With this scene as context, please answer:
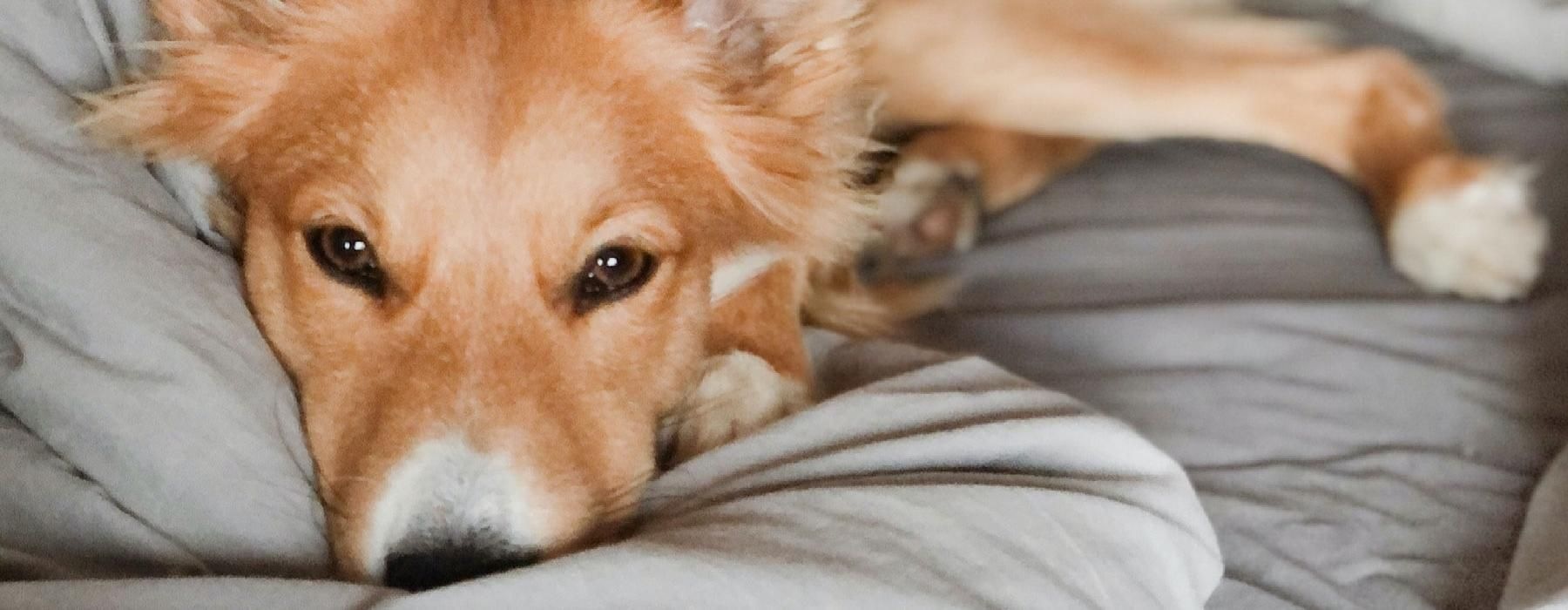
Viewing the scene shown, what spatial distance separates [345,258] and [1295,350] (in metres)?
1.20

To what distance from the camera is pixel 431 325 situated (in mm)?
1213

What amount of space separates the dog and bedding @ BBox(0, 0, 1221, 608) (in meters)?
0.07

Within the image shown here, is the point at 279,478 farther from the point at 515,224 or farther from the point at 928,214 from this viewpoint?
the point at 928,214

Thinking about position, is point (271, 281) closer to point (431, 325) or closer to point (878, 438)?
point (431, 325)

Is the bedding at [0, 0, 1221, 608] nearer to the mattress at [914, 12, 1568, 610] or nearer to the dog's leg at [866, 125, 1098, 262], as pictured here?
the mattress at [914, 12, 1568, 610]

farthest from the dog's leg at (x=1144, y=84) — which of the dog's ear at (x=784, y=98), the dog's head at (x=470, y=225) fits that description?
the dog's head at (x=470, y=225)

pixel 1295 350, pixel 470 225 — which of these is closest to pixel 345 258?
pixel 470 225

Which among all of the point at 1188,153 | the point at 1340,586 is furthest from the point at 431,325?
the point at 1188,153

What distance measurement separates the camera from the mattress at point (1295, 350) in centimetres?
140

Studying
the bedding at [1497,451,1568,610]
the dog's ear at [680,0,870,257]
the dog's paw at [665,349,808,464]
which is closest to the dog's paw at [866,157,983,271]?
the dog's ear at [680,0,870,257]

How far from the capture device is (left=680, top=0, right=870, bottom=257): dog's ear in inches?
56.5

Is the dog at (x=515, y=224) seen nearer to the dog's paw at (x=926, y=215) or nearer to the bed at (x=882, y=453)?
the bed at (x=882, y=453)

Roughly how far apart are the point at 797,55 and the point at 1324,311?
0.83 meters

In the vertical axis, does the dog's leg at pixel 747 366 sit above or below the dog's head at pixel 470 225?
below
